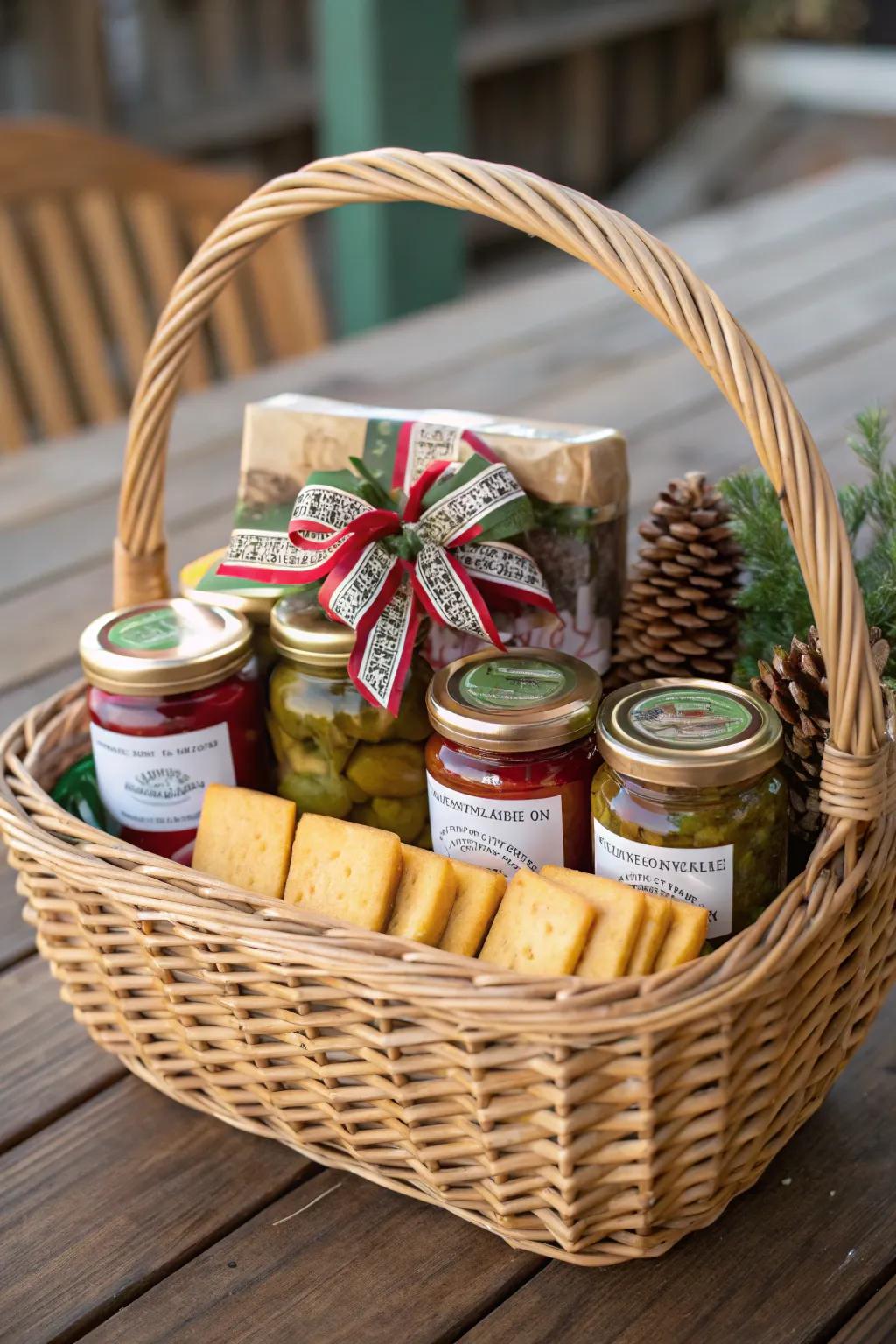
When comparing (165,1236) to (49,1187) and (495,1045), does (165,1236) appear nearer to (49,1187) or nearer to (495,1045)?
(49,1187)

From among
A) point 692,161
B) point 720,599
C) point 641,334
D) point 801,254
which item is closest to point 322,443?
point 720,599

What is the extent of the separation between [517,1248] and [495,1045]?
135 millimetres

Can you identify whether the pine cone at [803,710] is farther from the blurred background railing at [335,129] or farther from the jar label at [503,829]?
the blurred background railing at [335,129]

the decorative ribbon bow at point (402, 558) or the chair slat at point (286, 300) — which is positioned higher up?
the decorative ribbon bow at point (402, 558)

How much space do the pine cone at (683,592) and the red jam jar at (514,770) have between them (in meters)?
0.11

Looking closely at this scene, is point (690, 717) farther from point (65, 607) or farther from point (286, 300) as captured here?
point (286, 300)

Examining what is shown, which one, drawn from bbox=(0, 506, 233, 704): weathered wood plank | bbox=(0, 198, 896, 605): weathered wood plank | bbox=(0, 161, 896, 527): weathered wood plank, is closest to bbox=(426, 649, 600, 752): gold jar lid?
bbox=(0, 506, 233, 704): weathered wood plank

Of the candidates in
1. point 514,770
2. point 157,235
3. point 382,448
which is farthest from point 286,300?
point 514,770

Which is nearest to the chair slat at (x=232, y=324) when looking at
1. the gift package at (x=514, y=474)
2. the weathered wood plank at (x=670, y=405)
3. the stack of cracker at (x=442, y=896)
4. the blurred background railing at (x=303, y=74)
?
the blurred background railing at (x=303, y=74)

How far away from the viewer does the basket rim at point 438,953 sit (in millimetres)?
569

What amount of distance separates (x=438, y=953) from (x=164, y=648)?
0.27 m

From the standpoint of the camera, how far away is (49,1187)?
0.71 metres

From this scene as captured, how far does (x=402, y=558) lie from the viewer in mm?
794

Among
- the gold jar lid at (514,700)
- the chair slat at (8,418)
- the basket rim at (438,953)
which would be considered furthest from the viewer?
the chair slat at (8,418)
